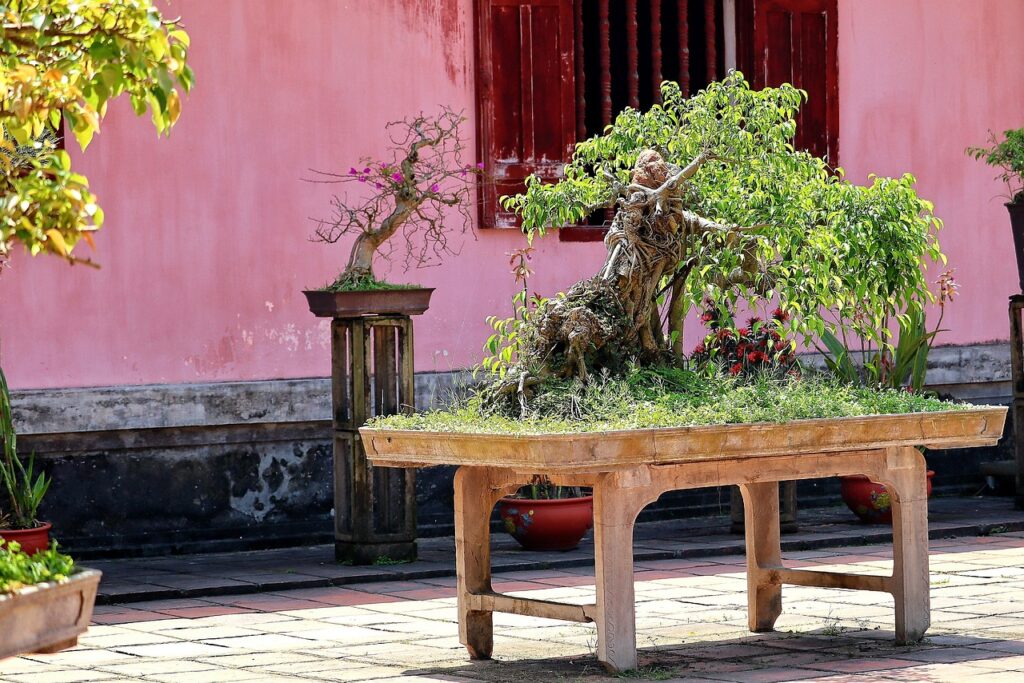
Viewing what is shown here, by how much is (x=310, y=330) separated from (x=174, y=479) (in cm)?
119

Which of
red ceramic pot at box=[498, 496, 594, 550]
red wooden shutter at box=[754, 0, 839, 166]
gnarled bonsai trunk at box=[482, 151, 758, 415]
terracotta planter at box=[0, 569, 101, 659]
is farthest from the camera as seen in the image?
red wooden shutter at box=[754, 0, 839, 166]

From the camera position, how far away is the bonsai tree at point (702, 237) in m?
6.51

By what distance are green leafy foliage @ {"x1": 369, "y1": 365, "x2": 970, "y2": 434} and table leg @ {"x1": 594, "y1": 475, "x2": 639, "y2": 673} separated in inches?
11.0

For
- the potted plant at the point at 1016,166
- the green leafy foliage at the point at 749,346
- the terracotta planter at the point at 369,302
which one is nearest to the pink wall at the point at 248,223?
the terracotta planter at the point at 369,302

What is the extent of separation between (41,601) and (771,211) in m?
3.93

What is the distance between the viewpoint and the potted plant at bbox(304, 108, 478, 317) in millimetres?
9289

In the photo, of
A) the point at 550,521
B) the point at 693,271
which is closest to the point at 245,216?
the point at 550,521

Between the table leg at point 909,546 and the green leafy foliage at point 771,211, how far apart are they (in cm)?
66

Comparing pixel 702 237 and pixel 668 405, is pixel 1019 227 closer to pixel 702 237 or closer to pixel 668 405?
pixel 702 237

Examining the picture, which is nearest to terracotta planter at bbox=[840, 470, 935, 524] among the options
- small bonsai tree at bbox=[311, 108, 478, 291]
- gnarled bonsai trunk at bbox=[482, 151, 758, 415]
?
small bonsai tree at bbox=[311, 108, 478, 291]

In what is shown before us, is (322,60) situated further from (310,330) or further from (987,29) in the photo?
(987,29)

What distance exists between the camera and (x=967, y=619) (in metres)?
7.22

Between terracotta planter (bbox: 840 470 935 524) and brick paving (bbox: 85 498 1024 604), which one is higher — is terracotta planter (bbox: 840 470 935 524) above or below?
above

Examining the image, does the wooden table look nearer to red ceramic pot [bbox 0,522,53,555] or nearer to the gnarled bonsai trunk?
the gnarled bonsai trunk
